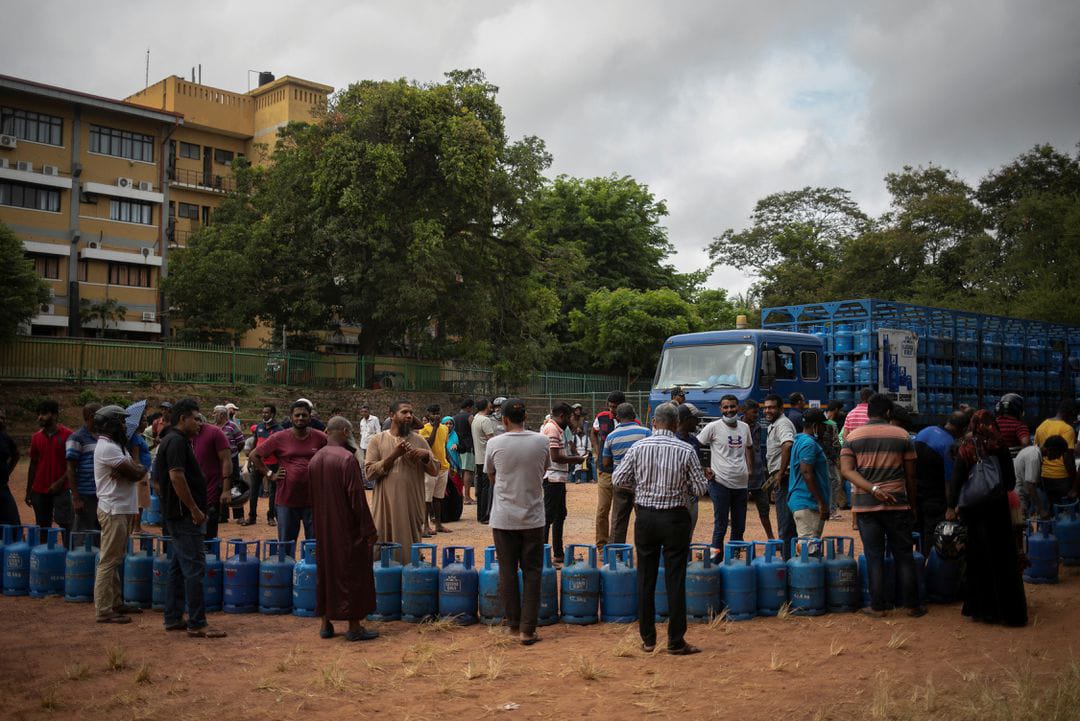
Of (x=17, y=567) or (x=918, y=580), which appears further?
(x=17, y=567)

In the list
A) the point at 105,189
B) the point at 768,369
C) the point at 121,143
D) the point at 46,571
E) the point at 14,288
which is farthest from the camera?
the point at 121,143

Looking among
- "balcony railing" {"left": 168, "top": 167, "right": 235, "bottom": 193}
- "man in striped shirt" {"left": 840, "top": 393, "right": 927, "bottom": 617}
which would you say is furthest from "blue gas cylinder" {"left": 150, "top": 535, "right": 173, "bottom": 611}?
"balcony railing" {"left": 168, "top": 167, "right": 235, "bottom": 193}

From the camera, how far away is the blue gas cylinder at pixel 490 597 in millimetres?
8469

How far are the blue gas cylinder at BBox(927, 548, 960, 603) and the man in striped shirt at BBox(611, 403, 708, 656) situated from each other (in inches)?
122

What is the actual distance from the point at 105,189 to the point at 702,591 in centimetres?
4056

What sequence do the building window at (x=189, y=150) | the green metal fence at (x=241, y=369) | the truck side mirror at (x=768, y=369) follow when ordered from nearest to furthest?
the truck side mirror at (x=768, y=369) → the green metal fence at (x=241, y=369) → the building window at (x=189, y=150)

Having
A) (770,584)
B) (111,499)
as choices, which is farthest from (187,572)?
(770,584)

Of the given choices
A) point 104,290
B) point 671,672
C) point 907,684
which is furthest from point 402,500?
point 104,290

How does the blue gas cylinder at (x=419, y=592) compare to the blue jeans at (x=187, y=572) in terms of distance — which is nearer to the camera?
the blue jeans at (x=187, y=572)

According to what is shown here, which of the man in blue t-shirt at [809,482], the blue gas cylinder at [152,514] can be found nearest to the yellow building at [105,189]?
the blue gas cylinder at [152,514]

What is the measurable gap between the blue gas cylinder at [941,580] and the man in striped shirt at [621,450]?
119 inches

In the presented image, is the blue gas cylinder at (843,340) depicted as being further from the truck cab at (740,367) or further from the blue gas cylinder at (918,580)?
the blue gas cylinder at (918,580)

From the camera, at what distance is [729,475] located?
10.7 metres

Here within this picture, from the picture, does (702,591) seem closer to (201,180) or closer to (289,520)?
(289,520)
